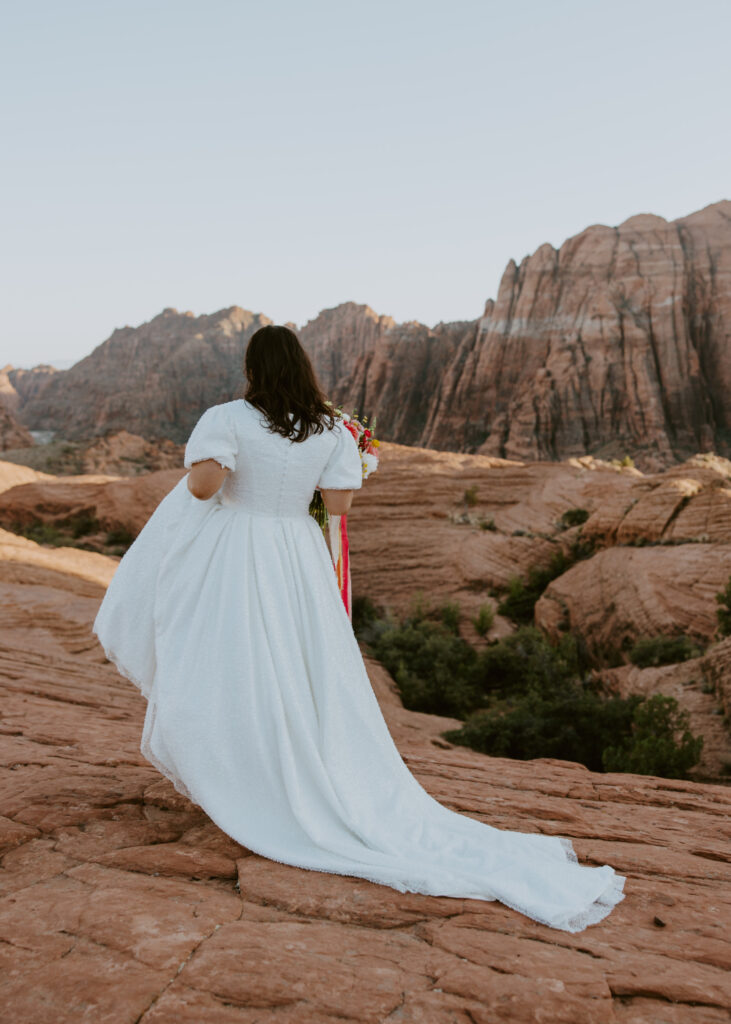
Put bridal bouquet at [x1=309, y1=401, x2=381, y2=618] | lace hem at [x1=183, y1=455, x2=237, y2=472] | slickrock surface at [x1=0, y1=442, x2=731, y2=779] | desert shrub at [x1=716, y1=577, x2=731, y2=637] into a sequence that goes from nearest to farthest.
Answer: lace hem at [x1=183, y1=455, x2=237, y2=472] < bridal bouquet at [x1=309, y1=401, x2=381, y2=618] < desert shrub at [x1=716, y1=577, x2=731, y2=637] < slickrock surface at [x1=0, y1=442, x2=731, y2=779]

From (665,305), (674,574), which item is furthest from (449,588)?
(665,305)

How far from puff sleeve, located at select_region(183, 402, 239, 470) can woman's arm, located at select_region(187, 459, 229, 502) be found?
0.02 m

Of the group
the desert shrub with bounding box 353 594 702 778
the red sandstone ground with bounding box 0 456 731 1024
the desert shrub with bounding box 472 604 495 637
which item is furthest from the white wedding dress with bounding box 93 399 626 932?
the desert shrub with bounding box 472 604 495 637

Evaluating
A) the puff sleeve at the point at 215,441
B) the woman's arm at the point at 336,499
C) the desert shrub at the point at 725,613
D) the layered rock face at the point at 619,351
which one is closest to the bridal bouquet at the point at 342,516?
the woman's arm at the point at 336,499

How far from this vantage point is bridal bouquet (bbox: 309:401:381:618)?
322 cm

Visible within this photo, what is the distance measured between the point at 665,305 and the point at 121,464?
38668 mm

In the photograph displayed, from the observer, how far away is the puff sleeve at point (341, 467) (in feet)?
9.84

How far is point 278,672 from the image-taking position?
271cm

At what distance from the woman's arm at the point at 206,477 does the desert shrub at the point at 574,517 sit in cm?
1553

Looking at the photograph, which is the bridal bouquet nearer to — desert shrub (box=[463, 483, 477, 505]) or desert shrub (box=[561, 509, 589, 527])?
desert shrub (box=[561, 509, 589, 527])

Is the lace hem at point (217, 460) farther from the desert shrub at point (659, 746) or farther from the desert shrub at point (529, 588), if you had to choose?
the desert shrub at point (529, 588)

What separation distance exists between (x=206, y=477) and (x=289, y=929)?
5.20 feet

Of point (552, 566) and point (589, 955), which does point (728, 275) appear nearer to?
point (552, 566)

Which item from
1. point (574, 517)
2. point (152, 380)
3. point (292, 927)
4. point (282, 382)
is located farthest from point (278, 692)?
point (152, 380)
